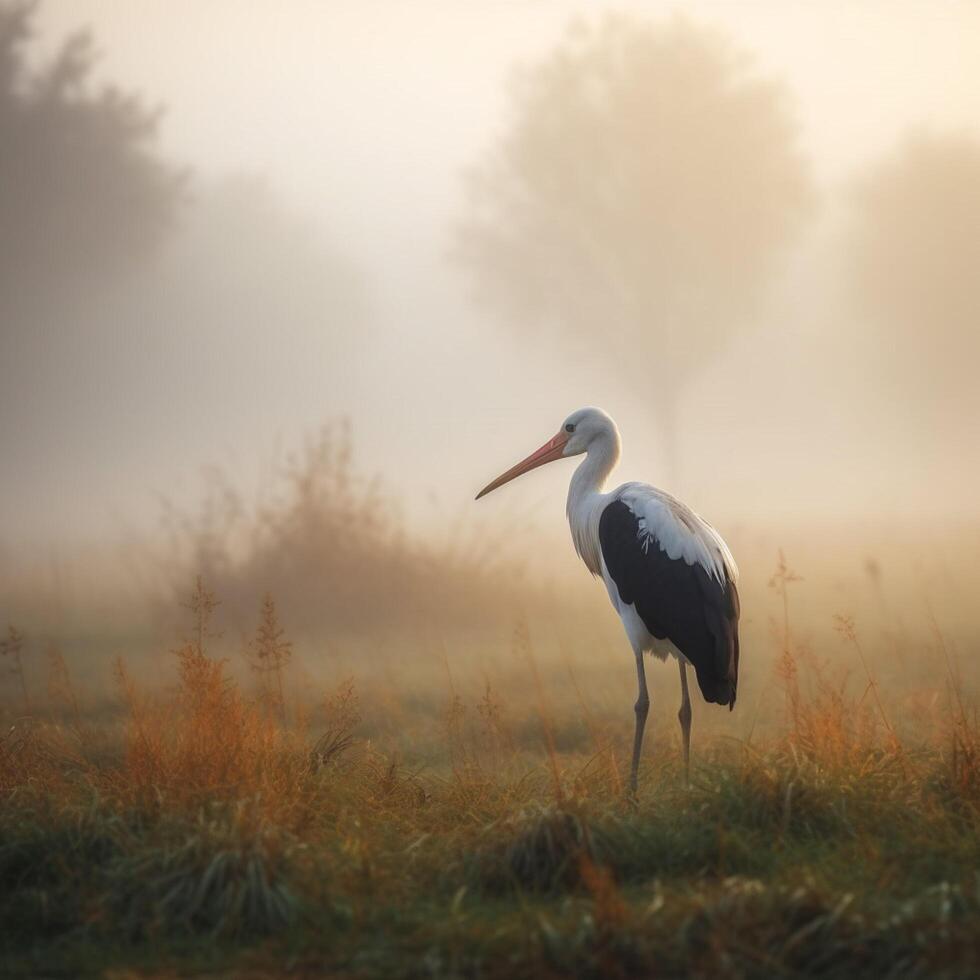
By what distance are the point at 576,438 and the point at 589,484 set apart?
0.38m

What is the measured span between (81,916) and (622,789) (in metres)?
2.89

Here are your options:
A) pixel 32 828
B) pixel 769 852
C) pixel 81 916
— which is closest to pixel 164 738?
pixel 32 828

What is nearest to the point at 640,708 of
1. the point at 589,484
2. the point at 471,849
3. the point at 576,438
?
the point at 589,484

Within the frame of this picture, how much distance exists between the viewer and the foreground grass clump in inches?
188

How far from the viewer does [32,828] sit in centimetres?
617

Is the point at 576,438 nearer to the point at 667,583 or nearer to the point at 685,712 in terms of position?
the point at 667,583

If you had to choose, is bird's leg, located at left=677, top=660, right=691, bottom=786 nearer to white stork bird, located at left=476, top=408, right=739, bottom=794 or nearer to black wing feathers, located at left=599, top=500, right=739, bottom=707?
white stork bird, located at left=476, top=408, right=739, bottom=794

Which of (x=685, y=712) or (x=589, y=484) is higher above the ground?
(x=589, y=484)

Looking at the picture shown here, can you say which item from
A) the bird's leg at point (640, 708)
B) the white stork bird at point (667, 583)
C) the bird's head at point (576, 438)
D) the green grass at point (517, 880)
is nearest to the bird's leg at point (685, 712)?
the white stork bird at point (667, 583)

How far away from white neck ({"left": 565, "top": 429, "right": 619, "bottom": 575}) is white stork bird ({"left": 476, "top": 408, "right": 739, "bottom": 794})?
3 centimetres

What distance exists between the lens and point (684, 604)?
26.1 ft

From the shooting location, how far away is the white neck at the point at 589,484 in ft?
29.1

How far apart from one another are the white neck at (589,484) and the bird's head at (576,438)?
17mm

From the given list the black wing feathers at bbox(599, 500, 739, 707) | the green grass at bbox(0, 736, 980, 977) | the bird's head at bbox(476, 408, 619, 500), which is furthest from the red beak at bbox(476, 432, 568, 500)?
the green grass at bbox(0, 736, 980, 977)
